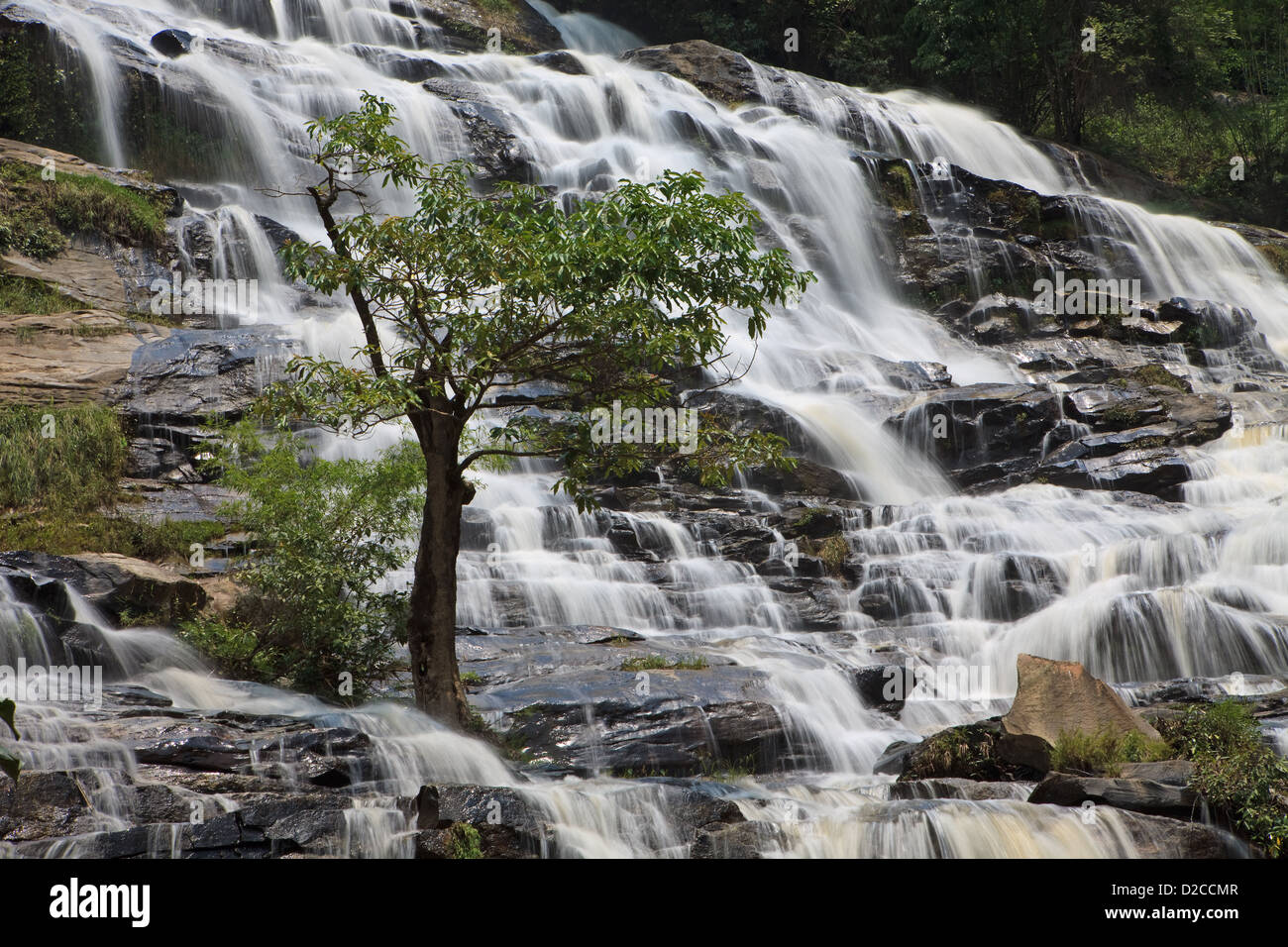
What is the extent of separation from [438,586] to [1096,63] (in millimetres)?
29993

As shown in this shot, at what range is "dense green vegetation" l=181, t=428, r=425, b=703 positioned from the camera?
435 inches

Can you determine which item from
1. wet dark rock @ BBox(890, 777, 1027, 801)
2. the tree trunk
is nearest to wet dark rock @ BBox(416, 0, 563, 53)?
the tree trunk

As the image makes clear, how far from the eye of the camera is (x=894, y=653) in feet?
45.5

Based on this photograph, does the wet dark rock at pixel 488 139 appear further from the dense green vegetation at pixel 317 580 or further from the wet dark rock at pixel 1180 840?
the wet dark rock at pixel 1180 840

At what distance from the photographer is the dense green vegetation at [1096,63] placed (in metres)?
32.5

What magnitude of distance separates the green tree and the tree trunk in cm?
1

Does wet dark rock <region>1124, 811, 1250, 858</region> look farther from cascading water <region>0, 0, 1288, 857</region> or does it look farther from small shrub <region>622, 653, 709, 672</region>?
small shrub <region>622, 653, 709, 672</region>

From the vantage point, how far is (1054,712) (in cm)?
981

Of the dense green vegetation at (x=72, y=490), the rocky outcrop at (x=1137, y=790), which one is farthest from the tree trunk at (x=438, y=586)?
the rocky outcrop at (x=1137, y=790)

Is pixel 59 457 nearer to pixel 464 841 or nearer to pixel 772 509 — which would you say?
pixel 464 841
